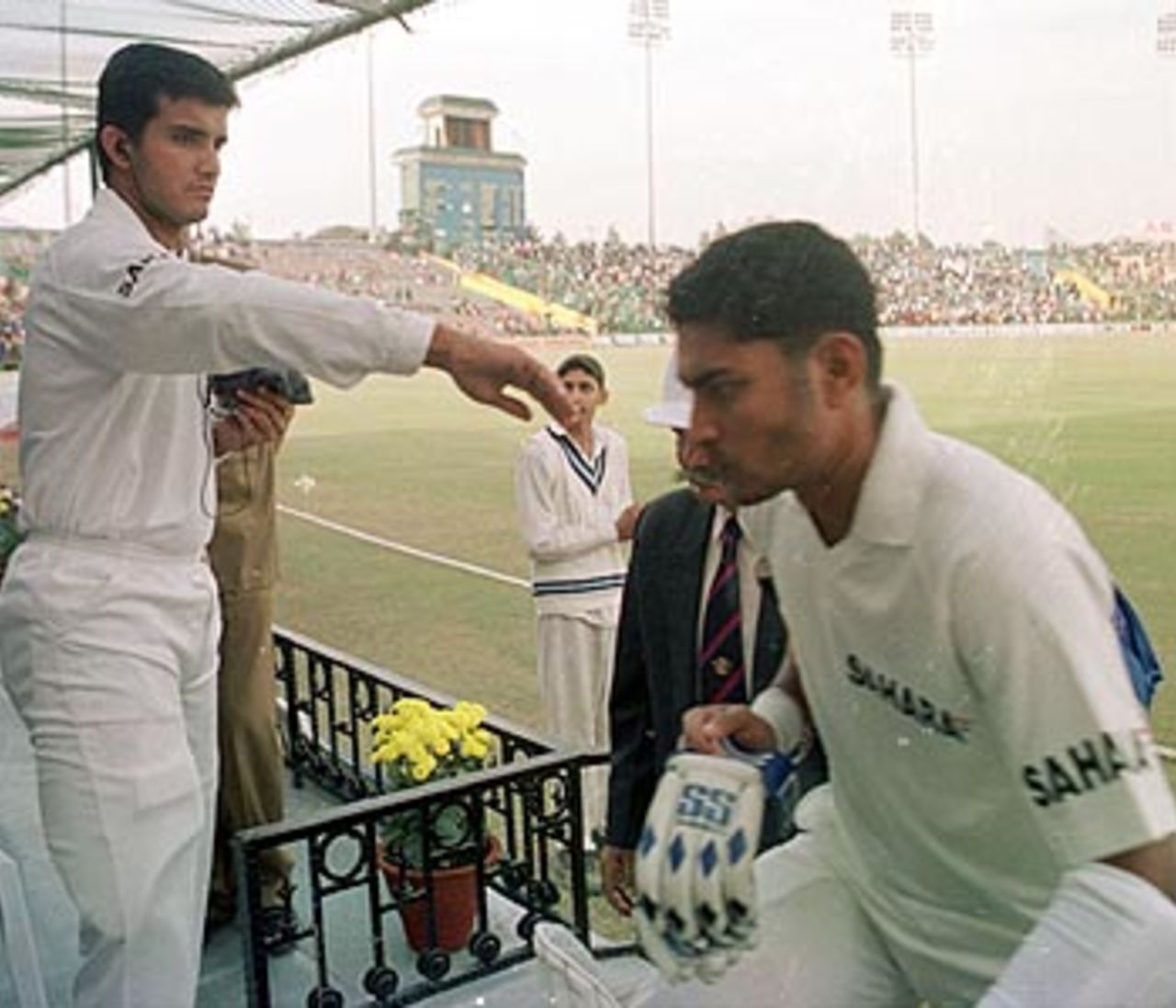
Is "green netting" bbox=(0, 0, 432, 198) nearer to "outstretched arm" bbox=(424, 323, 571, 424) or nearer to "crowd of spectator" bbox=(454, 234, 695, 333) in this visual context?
"crowd of spectator" bbox=(454, 234, 695, 333)

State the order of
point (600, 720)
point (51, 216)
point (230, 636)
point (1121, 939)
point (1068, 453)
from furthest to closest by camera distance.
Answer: point (600, 720) → point (230, 636) → point (51, 216) → point (1068, 453) → point (1121, 939)

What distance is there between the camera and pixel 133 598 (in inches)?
51.7

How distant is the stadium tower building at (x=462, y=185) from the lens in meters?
1.24

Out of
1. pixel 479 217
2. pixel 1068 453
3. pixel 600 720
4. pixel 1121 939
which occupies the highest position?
pixel 479 217

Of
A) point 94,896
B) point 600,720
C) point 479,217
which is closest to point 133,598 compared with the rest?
point 94,896

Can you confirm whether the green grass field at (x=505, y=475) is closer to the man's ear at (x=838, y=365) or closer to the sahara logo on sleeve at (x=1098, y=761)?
the man's ear at (x=838, y=365)

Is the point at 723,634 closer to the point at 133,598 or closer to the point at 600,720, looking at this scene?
the point at 133,598

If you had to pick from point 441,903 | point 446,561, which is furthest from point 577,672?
point 446,561

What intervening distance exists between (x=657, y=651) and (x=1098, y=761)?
0.63 metres

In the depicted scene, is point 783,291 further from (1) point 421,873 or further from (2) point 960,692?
(1) point 421,873

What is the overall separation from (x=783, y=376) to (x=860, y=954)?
0.46 meters

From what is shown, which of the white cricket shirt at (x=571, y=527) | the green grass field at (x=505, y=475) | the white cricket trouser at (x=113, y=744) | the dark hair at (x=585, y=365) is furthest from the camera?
the white cricket shirt at (x=571, y=527)

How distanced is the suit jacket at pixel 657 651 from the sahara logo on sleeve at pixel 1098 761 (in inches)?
14.4

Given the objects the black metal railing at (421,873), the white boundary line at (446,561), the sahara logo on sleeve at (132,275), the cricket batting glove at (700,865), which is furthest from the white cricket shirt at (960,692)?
the white boundary line at (446,561)
